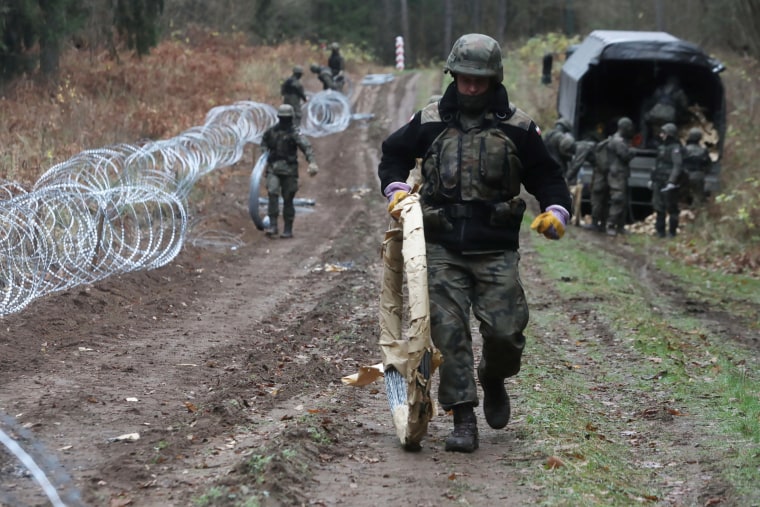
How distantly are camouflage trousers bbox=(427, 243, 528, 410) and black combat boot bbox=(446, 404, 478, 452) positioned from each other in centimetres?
7

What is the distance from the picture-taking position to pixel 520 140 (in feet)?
19.6

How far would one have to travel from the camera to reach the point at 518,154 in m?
5.99

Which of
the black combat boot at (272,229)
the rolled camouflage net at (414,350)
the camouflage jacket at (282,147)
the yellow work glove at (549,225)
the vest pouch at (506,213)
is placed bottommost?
the black combat boot at (272,229)

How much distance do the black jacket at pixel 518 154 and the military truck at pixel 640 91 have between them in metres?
14.0

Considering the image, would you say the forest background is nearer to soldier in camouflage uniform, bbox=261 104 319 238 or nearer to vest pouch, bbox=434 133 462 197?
soldier in camouflage uniform, bbox=261 104 319 238

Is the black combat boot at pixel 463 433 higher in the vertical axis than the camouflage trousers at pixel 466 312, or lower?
lower

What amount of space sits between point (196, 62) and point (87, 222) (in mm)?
24182

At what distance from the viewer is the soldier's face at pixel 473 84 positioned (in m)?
5.89

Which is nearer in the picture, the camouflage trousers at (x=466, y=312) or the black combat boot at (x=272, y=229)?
the camouflage trousers at (x=466, y=312)

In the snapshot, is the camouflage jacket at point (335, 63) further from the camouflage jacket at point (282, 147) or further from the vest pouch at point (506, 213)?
the vest pouch at point (506, 213)

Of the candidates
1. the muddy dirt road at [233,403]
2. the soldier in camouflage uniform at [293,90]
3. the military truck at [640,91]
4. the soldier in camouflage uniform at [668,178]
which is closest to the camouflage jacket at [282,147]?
the muddy dirt road at [233,403]

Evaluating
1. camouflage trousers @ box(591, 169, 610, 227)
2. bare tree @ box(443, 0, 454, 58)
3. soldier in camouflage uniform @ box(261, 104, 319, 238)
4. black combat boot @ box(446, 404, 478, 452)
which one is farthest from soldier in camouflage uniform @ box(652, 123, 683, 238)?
bare tree @ box(443, 0, 454, 58)

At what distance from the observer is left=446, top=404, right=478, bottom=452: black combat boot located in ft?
19.3

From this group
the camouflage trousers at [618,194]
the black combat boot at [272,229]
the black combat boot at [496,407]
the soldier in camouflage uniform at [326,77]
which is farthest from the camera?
the soldier in camouflage uniform at [326,77]
